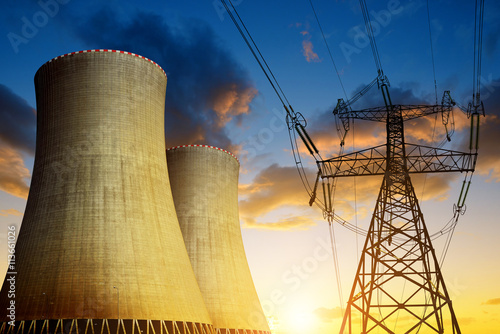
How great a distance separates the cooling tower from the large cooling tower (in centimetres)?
513

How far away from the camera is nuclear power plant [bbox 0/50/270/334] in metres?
17.0

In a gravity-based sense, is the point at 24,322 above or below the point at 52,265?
below

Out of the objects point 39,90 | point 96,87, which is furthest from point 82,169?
point 39,90

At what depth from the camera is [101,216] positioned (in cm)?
1786

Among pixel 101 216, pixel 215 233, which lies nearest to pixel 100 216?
pixel 101 216

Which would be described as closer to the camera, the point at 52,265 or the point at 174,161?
the point at 52,265

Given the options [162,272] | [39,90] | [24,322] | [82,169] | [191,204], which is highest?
[39,90]

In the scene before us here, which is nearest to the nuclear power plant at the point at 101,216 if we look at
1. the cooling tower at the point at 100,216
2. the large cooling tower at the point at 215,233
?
the cooling tower at the point at 100,216

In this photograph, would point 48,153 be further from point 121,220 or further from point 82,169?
point 121,220

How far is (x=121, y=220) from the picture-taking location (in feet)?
59.4

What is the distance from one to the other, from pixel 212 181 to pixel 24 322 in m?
12.4

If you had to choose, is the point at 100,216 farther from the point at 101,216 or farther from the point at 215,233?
the point at 215,233

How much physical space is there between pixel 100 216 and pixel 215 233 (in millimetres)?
9197

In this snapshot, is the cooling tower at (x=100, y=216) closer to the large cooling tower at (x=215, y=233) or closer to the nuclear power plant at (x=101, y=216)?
the nuclear power plant at (x=101, y=216)
